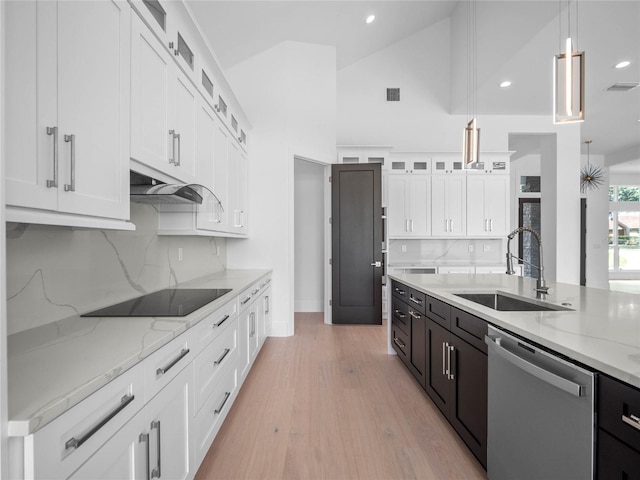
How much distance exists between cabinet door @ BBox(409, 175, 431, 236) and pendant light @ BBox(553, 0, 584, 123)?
3711 millimetres

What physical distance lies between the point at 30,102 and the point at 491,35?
5492 mm

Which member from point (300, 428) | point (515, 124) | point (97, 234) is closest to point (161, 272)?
point (97, 234)

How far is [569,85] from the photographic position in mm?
1920

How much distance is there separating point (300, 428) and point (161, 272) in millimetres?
1562

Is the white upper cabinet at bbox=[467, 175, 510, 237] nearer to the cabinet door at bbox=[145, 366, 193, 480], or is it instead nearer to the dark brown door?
the dark brown door

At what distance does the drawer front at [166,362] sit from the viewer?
1.13 metres

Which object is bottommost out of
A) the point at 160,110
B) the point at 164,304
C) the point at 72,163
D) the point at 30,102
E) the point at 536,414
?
the point at 536,414

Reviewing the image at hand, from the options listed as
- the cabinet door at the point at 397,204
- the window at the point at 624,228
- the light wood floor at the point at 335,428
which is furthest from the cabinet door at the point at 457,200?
the window at the point at 624,228

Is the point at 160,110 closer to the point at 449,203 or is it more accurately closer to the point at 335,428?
the point at 335,428

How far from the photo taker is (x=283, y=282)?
4.31 m

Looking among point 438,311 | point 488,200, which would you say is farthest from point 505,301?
point 488,200

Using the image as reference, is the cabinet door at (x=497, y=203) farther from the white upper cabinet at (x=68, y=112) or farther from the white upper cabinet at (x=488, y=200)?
the white upper cabinet at (x=68, y=112)

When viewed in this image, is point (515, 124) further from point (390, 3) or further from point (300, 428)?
point (300, 428)

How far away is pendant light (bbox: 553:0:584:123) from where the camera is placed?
6.23 ft
